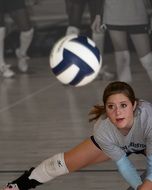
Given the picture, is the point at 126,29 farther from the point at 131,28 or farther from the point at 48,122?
the point at 48,122

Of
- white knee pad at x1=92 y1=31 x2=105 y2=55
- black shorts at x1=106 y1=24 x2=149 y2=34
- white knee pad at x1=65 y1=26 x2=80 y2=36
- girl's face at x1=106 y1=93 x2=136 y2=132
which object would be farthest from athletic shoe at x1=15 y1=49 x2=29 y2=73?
girl's face at x1=106 y1=93 x2=136 y2=132

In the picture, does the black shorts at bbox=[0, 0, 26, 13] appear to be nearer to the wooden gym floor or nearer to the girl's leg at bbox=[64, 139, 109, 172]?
the wooden gym floor

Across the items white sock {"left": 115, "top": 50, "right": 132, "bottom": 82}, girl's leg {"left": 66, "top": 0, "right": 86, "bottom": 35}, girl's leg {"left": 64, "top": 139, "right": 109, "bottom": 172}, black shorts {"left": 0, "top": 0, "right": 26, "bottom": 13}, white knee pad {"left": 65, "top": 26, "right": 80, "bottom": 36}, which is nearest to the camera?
girl's leg {"left": 64, "top": 139, "right": 109, "bottom": 172}

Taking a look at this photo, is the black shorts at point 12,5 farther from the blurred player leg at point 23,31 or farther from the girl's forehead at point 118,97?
the girl's forehead at point 118,97

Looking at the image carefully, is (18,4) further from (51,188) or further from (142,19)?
(51,188)

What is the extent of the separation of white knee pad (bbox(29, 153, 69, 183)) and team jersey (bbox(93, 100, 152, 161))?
0.24 metres

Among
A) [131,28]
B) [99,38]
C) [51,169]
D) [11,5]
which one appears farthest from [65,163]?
[11,5]

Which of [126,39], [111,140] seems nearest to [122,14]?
[126,39]

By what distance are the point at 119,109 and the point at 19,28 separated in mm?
5350

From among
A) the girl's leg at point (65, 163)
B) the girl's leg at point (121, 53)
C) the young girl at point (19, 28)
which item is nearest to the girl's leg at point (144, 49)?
the girl's leg at point (121, 53)

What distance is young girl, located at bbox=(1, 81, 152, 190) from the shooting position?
2.89m

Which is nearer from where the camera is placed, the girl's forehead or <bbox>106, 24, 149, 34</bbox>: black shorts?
the girl's forehead

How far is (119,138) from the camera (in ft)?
9.84

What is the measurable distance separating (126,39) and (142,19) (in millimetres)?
348
